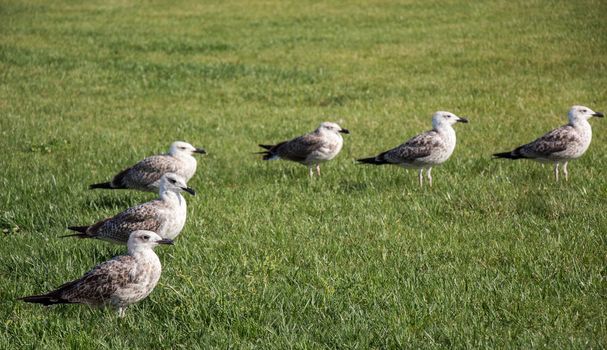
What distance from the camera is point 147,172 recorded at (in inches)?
392

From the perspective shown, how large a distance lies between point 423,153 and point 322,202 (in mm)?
1890

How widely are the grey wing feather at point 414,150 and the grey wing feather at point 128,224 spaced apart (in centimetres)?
424

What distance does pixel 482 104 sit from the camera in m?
17.3

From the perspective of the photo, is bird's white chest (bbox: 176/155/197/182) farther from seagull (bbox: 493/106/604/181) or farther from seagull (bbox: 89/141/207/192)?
seagull (bbox: 493/106/604/181)

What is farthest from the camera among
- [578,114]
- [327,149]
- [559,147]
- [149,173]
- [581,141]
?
[327,149]

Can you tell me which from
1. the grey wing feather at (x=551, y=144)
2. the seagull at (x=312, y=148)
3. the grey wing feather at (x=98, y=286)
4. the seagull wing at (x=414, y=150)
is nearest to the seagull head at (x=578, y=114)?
the grey wing feather at (x=551, y=144)

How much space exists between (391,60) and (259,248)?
17.7m

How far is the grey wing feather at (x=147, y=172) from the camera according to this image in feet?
32.6

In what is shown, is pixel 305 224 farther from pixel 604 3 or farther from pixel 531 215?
pixel 604 3

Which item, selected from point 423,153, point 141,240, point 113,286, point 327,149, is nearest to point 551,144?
point 423,153

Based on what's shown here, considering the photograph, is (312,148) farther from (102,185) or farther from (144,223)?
(144,223)

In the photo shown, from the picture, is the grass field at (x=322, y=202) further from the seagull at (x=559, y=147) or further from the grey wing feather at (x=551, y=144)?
the grey wing feather at (x=551, y=144)

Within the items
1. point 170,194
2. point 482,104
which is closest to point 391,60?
point 482,104

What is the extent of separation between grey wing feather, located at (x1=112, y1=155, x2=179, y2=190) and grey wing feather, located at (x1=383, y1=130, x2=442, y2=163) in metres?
3.16
